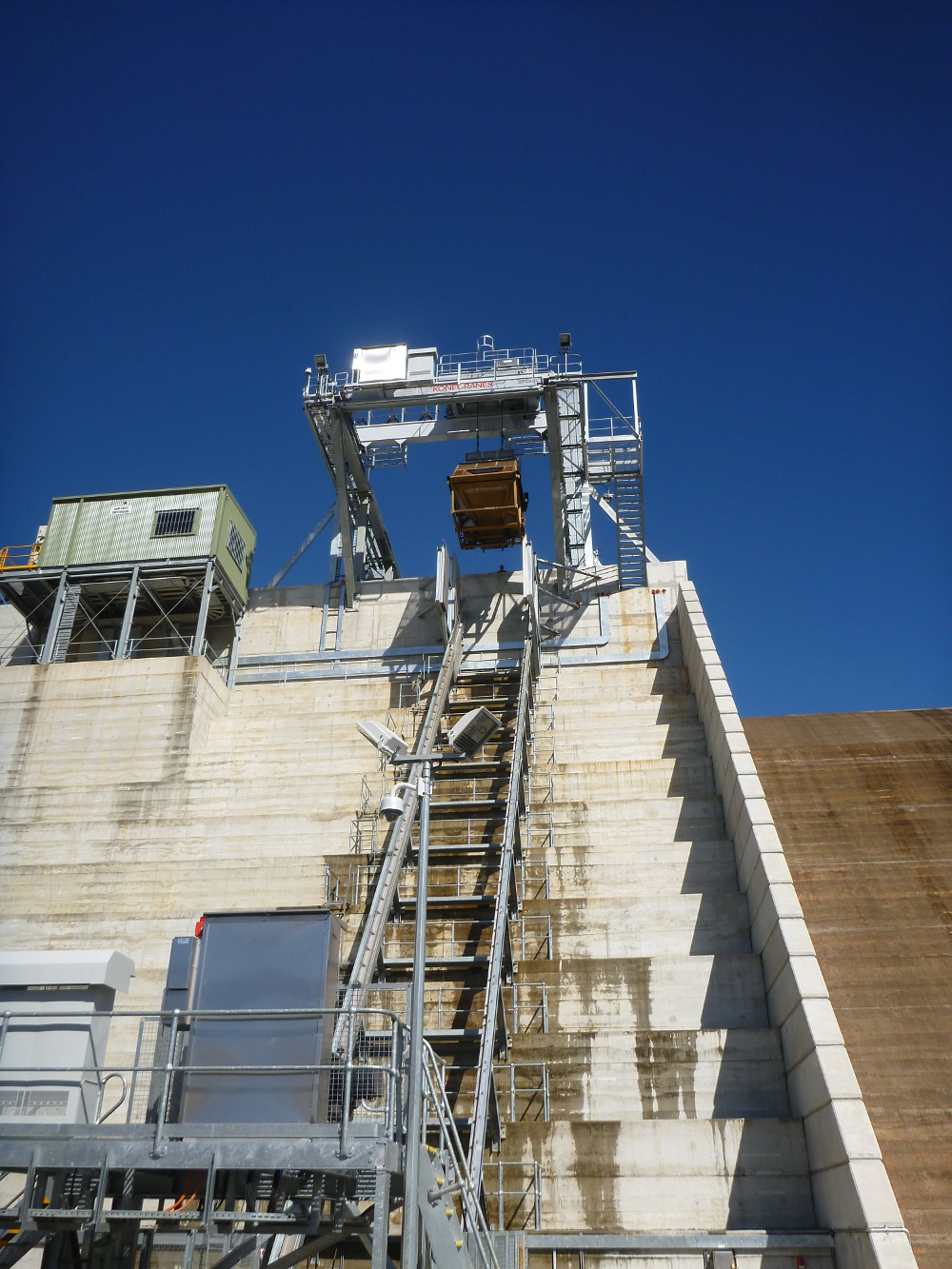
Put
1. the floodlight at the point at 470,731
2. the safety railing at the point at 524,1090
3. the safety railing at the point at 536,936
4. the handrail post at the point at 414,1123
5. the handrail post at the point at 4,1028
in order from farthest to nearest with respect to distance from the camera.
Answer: the safety railing at the point at 536,936 → the safety railing at the point at 524,1090 → the floodlight at the point at 470,731 → the handrail post at the point at 4,1028 → the handrail post at the point at 414,1123

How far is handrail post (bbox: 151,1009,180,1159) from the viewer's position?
29.3 feet

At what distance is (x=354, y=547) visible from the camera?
31.2 metres

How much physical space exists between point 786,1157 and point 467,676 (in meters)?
15.7

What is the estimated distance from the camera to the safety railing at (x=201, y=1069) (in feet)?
30.8

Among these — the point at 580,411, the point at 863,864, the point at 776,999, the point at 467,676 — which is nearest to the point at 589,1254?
the point at 776,999

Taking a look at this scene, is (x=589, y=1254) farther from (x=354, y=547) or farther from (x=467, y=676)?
(x=354, y=547)

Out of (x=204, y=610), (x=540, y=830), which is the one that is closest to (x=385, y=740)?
(x=540, y=830)

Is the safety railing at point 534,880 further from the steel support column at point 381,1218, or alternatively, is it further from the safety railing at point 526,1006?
the steel support column at point 381,1218

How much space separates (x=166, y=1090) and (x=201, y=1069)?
0.41 m

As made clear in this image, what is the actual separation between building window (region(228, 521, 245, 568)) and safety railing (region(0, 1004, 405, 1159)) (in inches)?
813

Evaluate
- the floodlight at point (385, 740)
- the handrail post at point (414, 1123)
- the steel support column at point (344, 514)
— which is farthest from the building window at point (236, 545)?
the handrail post at point (414, 1123)

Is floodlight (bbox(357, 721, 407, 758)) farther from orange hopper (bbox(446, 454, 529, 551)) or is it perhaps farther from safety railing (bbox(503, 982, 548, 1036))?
orange hopper (bbox(446, 454, 529, 551))

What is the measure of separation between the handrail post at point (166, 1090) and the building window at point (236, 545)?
21506 millimetres

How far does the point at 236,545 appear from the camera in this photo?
3088cm
